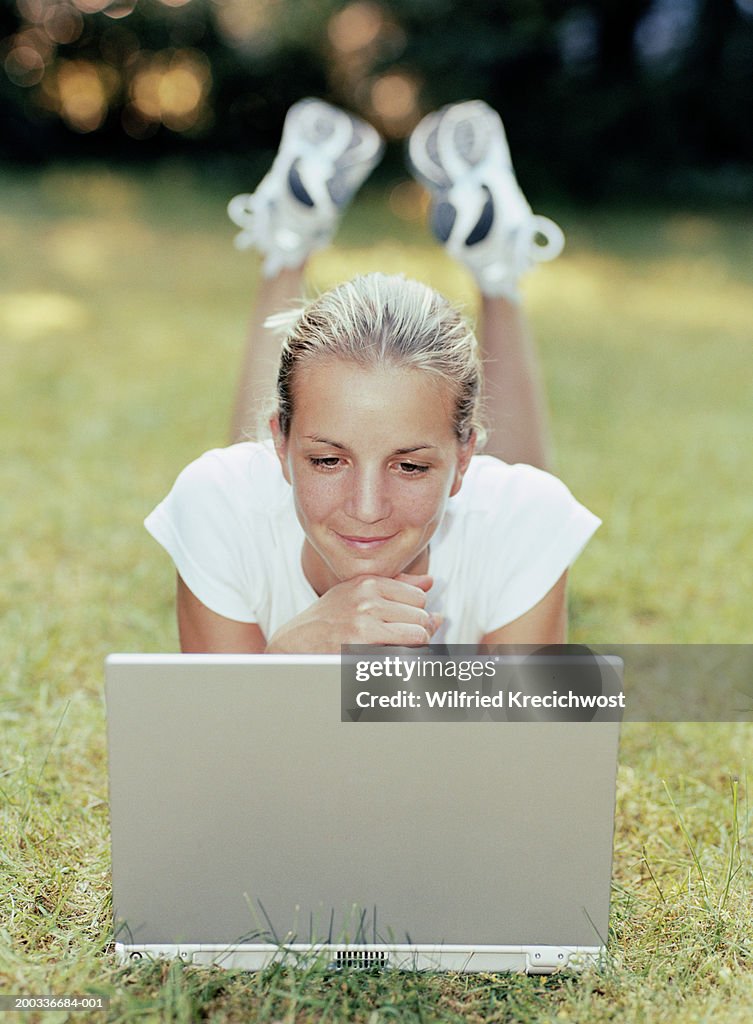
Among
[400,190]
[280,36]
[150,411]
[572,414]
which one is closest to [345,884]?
[150,411]

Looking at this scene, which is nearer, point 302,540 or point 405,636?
point 405,636

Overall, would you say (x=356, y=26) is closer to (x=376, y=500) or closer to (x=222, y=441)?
(x=222, y=441)

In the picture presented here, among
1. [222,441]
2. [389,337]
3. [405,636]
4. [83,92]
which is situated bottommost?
[405,636]

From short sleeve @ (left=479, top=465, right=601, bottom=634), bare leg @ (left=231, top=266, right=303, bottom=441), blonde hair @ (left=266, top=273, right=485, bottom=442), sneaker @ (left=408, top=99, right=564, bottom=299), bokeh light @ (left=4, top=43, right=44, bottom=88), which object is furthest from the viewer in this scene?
bokeh light @ (left=4, top=43, right=44, bottom=88)

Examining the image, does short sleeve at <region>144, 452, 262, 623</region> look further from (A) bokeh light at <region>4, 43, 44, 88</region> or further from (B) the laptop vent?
(A) bokeh light at <region>4, 43, 44, 88</region>

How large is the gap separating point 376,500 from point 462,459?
0.83 feet

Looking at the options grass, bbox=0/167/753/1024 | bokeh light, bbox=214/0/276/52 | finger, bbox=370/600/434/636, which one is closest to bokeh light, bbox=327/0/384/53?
bokeh light, bbox=214/0/276/52

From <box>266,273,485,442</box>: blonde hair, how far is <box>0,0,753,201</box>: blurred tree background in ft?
27.6

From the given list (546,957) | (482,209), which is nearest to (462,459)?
(546,957)

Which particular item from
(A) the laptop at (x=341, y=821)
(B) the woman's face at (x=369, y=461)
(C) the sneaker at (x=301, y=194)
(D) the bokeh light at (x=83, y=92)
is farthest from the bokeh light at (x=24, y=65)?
(A) the laptop at (x=341, y=821)

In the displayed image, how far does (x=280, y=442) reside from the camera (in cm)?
182

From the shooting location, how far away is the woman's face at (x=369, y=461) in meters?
1.60

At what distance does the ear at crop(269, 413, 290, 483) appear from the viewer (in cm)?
179

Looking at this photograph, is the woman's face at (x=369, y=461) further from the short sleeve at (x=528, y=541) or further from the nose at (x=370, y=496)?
the short sleeve at (x=528, y=541)
